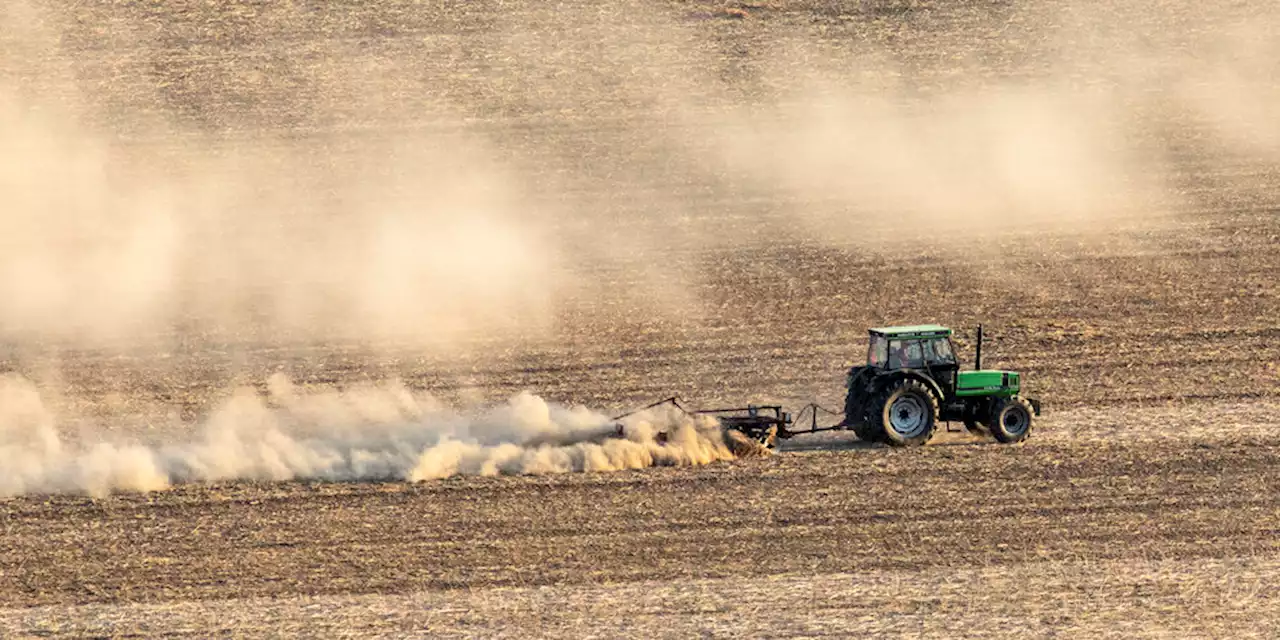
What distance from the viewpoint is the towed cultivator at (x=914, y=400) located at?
23.6 meters

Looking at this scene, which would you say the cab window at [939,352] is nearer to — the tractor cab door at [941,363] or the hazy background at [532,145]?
the tractor cab door at [941,363]

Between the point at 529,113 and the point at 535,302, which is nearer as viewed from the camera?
the point at 535,302

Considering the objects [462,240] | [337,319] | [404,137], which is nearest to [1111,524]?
[337,319]

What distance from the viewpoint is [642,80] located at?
45000 millimetres

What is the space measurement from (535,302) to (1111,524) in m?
14.6

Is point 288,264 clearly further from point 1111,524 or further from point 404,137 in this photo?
point 1111,524

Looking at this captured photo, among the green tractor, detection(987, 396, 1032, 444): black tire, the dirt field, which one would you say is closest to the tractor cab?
the green tractor

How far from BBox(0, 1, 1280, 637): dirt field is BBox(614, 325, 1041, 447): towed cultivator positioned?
36cm

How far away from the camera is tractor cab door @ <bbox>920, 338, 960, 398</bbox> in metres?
23.9

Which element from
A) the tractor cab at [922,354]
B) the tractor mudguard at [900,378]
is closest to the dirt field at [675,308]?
the tractor mudguard at [900,378]

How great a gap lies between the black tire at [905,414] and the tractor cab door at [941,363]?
33 cm

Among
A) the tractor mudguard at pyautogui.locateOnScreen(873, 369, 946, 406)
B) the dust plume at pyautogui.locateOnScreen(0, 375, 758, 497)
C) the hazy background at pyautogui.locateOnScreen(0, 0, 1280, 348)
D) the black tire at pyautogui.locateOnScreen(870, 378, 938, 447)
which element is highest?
the hazy background at pyautogui.locateOnScreen(0, 0, 1280, 348)

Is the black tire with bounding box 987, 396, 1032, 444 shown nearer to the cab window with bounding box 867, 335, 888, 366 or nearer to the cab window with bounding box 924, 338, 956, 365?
the cab window with bounding box 924, 338, 956, 365

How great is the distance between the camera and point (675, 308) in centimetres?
3234
